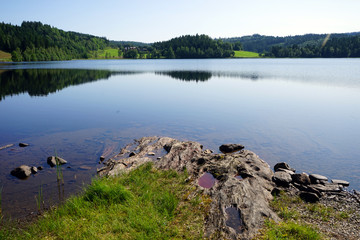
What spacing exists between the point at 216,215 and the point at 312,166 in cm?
1174

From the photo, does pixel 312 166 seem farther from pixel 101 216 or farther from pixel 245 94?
pixel 245 94

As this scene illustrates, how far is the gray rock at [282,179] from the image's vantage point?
1389 centimetres

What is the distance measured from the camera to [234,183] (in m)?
12.8

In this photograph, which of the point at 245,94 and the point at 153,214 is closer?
the point at 153,214

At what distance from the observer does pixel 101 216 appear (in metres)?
10.1

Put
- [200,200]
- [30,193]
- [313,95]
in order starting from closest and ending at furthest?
[200,200] < [30,193] < [313,95]

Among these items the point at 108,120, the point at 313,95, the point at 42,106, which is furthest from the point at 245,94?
the point at 42,106

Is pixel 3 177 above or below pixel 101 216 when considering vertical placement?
below

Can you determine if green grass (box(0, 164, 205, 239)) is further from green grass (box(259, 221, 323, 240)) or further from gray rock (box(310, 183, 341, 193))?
gray rock (box(310, 183, 341, 193))

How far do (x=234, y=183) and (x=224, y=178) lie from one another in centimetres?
102

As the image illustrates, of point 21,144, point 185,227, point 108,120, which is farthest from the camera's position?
point 108,120

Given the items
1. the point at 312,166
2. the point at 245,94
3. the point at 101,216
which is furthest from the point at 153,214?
the point at 245,94

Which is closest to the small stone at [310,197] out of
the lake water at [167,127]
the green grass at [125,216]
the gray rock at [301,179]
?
the gray rock at [301,179]

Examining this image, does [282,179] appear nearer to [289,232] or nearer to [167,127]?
[289,232]
